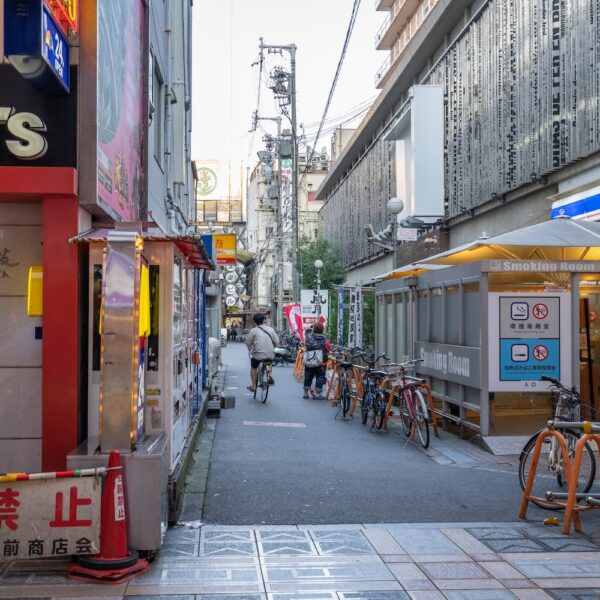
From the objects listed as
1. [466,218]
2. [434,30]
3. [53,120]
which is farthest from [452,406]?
[434,30]

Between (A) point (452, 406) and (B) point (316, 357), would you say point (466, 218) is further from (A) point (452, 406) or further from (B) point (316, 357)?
(A) point (452, 406)

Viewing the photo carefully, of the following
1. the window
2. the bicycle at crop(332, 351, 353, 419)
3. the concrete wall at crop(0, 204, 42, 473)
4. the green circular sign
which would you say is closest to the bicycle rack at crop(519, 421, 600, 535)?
the concrete wall at crop(0, 204, 42, 473)

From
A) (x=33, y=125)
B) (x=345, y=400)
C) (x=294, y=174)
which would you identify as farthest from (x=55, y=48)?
(x=294, y=174)

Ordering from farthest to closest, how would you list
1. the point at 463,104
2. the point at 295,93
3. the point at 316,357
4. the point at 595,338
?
the point at 295,93
the point at 463,104
the point at 316,357
the point at 595,338

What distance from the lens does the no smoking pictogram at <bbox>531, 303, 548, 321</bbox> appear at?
10609 mm

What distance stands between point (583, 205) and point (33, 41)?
12566 millimetres

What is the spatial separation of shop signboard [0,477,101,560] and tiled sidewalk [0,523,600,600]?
0.66 feet

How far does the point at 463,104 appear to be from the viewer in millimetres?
22656

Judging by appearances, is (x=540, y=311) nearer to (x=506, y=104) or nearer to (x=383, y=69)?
(x=506, y=104)

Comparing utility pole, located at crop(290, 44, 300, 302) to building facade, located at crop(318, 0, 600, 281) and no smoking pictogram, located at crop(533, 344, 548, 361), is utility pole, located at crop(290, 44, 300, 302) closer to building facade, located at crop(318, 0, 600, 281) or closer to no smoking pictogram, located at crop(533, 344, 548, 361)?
building facade, located at crop(318, 0, 600, 281)

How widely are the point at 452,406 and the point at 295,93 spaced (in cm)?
2490

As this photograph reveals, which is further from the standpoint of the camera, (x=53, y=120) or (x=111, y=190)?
(x=111, y=190)

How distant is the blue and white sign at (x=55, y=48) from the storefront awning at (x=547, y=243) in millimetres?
6610

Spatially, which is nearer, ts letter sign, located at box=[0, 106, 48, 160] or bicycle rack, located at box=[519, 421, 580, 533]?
ts letter sign, located at box=[0, 106, 48, 160]
